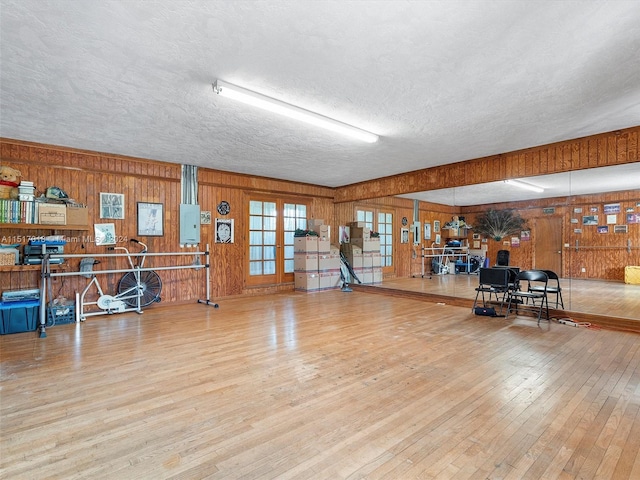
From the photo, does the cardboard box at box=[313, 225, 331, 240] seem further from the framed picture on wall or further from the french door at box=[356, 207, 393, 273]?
the framed picture on wall

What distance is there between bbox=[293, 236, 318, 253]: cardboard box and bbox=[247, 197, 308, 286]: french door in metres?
0.32

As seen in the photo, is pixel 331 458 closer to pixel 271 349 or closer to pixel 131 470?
pixel 131 470

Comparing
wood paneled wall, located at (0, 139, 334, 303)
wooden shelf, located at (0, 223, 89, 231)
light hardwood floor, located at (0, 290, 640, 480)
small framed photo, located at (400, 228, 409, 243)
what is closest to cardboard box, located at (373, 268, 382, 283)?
small framed photo, located at (400, 228, 409, 243)

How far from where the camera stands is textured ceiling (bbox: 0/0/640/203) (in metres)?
2.18

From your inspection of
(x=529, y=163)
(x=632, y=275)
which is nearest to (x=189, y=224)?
(x=529, y=163)

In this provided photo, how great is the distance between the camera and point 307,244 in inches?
307

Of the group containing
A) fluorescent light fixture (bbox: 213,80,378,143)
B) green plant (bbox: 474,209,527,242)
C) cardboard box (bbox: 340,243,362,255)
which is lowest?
cardboard box (bbox: 340,243,362,255)

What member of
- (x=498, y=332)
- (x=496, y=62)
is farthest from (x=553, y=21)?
(x=498, y=332)

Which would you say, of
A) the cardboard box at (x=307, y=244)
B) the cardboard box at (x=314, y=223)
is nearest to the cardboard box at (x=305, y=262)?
the cardboard box at (x=307, y=244)

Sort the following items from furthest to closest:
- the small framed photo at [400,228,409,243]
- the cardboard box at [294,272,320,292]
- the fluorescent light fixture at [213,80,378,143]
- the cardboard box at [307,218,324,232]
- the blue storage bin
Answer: the small framed photo at [400,228,409,243]
the cardboard box at [307,218,324,232]
the cardboard box at [294,272,320,292]
the blue storage bin
the fluorescent light fixture at [213,80,378,143]

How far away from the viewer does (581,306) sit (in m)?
5.25

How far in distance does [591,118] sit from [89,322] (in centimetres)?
760

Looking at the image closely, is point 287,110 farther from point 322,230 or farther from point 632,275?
point 632,275

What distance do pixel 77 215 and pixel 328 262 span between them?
17.4ft
